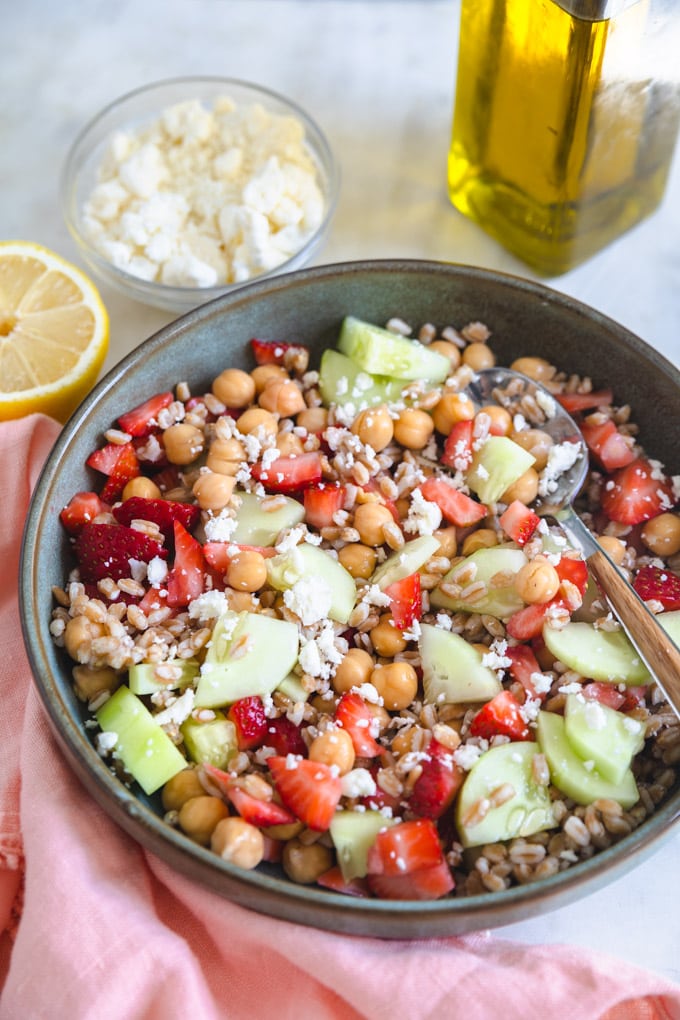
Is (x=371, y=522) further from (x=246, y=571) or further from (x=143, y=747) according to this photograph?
(x=143, y=747)

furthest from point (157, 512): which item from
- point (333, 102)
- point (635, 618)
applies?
point (333, 102)

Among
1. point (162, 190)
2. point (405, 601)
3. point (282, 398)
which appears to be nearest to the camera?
point (405, 601)

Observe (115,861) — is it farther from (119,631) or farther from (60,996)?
(119,631)

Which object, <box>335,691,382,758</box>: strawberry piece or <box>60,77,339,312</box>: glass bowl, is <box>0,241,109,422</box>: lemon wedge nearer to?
<box>60,77,339,312</box>: glass bowl

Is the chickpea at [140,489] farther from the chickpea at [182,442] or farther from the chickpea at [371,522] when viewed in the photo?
the chickpea at [371,522]

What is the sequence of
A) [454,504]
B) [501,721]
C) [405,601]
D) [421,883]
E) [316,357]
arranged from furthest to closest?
[316,357] → [454,504] → [405,601] → [501,721] → [421,883]

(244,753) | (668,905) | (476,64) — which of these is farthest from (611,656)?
(476,64)
